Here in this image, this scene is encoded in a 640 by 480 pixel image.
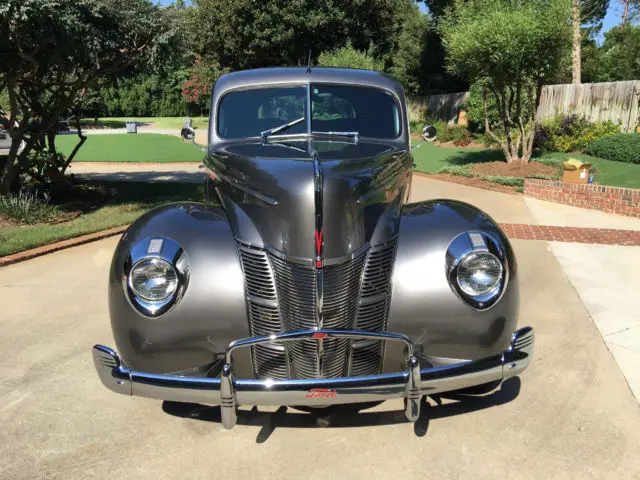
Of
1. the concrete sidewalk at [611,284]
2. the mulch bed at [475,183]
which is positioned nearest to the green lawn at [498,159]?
the mulch bed at [475,183]

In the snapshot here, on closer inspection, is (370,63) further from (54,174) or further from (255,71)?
(255,71)

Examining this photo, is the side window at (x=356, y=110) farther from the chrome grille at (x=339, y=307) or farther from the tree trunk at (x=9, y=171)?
the tree trunk at (x=9, y=171)

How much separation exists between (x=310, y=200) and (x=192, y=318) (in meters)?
0.82

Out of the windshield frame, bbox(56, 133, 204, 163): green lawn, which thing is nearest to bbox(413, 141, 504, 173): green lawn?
bbox(56, 133, 204, 163): green lawn

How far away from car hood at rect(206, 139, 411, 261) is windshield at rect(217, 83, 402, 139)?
0.65m

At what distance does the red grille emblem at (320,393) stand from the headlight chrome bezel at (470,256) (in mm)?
804

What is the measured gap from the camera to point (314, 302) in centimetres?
261

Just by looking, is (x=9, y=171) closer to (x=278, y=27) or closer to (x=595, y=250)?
(x=595, y=250)

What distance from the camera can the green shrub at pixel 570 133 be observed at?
14.9 m

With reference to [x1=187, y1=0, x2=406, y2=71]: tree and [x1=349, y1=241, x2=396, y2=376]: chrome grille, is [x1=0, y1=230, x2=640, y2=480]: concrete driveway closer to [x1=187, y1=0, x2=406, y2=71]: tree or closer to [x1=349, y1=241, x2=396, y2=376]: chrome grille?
[x1=349, y1=241, x2=396, y2=376]: chrome grille

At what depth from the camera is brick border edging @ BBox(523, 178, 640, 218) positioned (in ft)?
27.8

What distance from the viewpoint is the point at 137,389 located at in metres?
2.54

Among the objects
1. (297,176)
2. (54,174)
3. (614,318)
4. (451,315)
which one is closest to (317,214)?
(297,176)

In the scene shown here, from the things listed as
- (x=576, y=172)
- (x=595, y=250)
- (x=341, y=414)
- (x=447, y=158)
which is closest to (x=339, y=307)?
(x=341, y=414)
